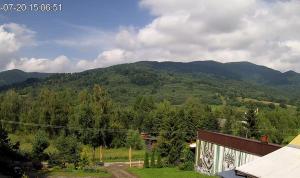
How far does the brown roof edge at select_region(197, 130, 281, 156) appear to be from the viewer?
32.1 metres

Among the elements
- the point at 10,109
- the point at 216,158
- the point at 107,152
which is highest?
the point at 10,109

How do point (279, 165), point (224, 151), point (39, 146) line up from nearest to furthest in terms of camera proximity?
point (279, 165) → point (224, 151) → point (39, 146)

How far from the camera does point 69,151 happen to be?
169ft

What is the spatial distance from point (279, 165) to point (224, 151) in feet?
78.8

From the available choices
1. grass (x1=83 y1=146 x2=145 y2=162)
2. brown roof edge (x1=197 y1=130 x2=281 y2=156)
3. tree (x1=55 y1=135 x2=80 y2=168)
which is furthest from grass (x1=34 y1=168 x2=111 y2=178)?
grass (x1=83 y1=146 x2=145 y2=162)

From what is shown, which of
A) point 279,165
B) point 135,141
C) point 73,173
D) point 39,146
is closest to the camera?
point 279,165

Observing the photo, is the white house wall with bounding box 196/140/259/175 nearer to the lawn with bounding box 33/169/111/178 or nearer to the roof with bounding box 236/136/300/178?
the lawn with bounding box 33/169/111/178

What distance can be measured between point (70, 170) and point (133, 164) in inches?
527

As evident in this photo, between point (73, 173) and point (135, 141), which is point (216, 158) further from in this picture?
point (135, 141)

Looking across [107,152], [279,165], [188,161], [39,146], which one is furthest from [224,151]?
[107,152]

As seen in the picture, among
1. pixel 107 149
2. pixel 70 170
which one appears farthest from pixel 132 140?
pixel 70 170

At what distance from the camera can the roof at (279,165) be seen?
16428 millimetres

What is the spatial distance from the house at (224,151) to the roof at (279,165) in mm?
11264

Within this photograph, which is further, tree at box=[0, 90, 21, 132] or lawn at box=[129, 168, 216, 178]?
tree at box=[0, 90, 21, 132]
